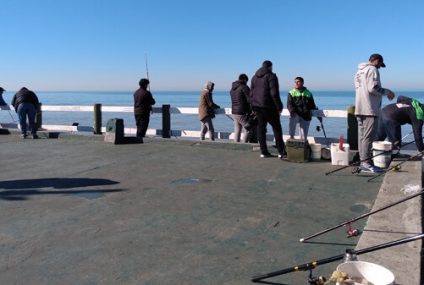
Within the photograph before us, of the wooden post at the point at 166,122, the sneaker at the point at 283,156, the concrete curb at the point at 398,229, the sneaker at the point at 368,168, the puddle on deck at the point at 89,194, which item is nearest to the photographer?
the concrete curb at the point at 398,229

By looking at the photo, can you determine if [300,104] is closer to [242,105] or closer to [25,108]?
[242,105]

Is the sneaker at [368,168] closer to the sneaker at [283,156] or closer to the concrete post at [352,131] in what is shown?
the concrete post at [352,131]

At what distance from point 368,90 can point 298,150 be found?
1660mm

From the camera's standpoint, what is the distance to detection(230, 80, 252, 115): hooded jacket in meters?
9.87

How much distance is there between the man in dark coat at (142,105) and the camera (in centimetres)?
1098

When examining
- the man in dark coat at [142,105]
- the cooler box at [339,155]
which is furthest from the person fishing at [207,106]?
the cooler box at [339,155]

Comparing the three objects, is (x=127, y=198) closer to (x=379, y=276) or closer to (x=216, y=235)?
(x=216, y=235)

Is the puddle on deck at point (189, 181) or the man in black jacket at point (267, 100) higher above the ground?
the man in black jacket at point (267, 100)

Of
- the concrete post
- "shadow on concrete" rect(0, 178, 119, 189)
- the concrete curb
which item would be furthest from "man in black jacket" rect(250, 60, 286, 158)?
"shadow on concrete" rect(0, 178, 119, 189)

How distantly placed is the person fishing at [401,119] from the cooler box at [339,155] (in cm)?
107

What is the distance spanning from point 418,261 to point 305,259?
0.83 meters

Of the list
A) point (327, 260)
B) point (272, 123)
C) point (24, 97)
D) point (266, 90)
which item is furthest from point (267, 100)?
point (24, 97)

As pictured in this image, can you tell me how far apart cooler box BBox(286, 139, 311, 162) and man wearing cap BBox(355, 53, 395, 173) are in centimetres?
100

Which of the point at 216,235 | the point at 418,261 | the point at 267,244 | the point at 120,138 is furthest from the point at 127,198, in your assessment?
the point at 120,138
